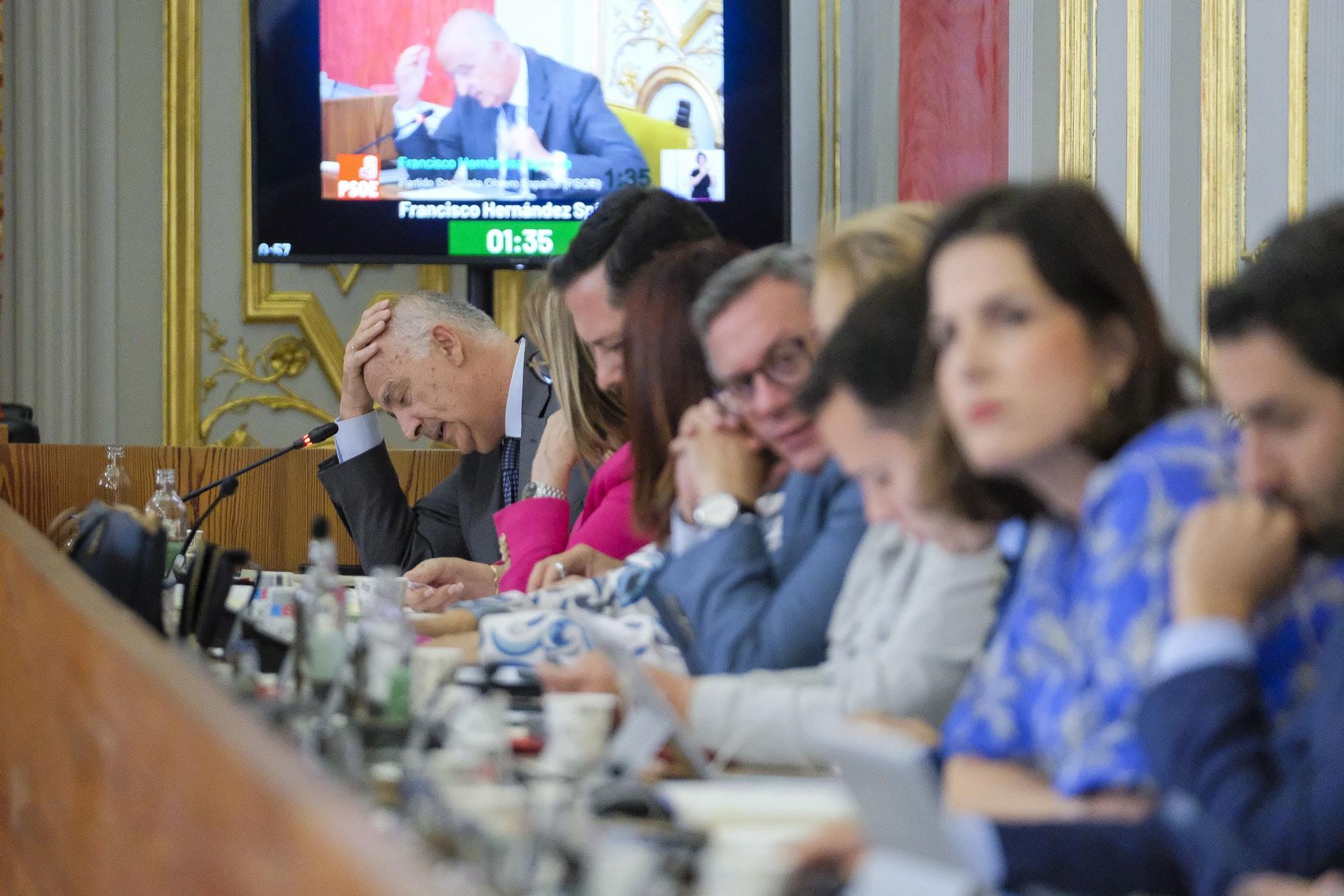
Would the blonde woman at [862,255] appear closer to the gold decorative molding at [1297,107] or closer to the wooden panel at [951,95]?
the gold decorative molding at [1297,107]

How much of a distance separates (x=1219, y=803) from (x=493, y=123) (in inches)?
164

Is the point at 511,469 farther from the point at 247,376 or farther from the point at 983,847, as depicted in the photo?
the point at 983,847

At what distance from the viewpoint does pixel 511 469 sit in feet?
12.0

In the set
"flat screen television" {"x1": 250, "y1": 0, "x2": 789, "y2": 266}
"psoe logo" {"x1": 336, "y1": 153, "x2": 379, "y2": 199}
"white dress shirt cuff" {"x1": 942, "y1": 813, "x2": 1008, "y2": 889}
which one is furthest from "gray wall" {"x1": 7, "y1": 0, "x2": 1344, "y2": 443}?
"white dress shirt cuff" {"x1": 942, "y1": 813, "x2": 1008, "y2": 889}

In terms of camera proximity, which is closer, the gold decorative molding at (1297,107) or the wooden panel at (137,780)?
the wooden panel at (137,780)

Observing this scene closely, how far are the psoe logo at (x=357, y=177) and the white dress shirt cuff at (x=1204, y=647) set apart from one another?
4118 mm

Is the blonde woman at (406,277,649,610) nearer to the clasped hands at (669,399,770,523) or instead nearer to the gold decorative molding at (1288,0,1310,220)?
the clasped hands at (669,399,770,523)

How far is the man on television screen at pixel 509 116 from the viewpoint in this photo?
16.1 ft

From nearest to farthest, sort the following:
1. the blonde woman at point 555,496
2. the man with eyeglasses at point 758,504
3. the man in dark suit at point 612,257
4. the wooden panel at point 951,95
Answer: the man with eyeglasses at point 758,504, the man in dark suit at point 612,257, the blonde woman at point 555,496, the wooden panel at point 951,95

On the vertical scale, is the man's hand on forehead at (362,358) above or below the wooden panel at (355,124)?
below

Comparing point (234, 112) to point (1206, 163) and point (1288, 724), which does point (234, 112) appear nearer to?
point (1206, 163)

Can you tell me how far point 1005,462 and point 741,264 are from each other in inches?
30.4

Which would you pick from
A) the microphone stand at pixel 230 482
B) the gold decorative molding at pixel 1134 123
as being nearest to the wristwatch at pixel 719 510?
the gold decorative molding at pixel 1134 123

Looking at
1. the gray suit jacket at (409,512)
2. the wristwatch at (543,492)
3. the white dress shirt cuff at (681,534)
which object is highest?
the white dress shirt cuff at (681,534)
